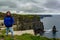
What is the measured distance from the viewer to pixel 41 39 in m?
15.2

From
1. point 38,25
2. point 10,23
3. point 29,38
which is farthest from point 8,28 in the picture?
point 38,25

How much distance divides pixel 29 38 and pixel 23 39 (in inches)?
20.8

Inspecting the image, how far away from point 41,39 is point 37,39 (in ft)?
1.68

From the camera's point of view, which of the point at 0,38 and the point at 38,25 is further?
the point at 38,25

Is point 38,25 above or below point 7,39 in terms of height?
below

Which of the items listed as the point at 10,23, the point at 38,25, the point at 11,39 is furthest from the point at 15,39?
the point at 38,25

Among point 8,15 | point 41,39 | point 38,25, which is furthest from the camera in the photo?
point 38,25

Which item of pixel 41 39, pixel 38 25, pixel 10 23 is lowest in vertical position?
pixel 38 25

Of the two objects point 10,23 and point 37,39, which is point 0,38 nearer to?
point 10,23

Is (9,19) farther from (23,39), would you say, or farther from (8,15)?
(23,39)

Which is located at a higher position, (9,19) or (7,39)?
(9,19)

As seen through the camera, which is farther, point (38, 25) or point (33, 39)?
point (38, 25)

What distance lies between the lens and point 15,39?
48.7 ft

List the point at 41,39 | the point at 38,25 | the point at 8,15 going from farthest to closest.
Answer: the point at 38,25
the point at 41,39
the point at 8,15
